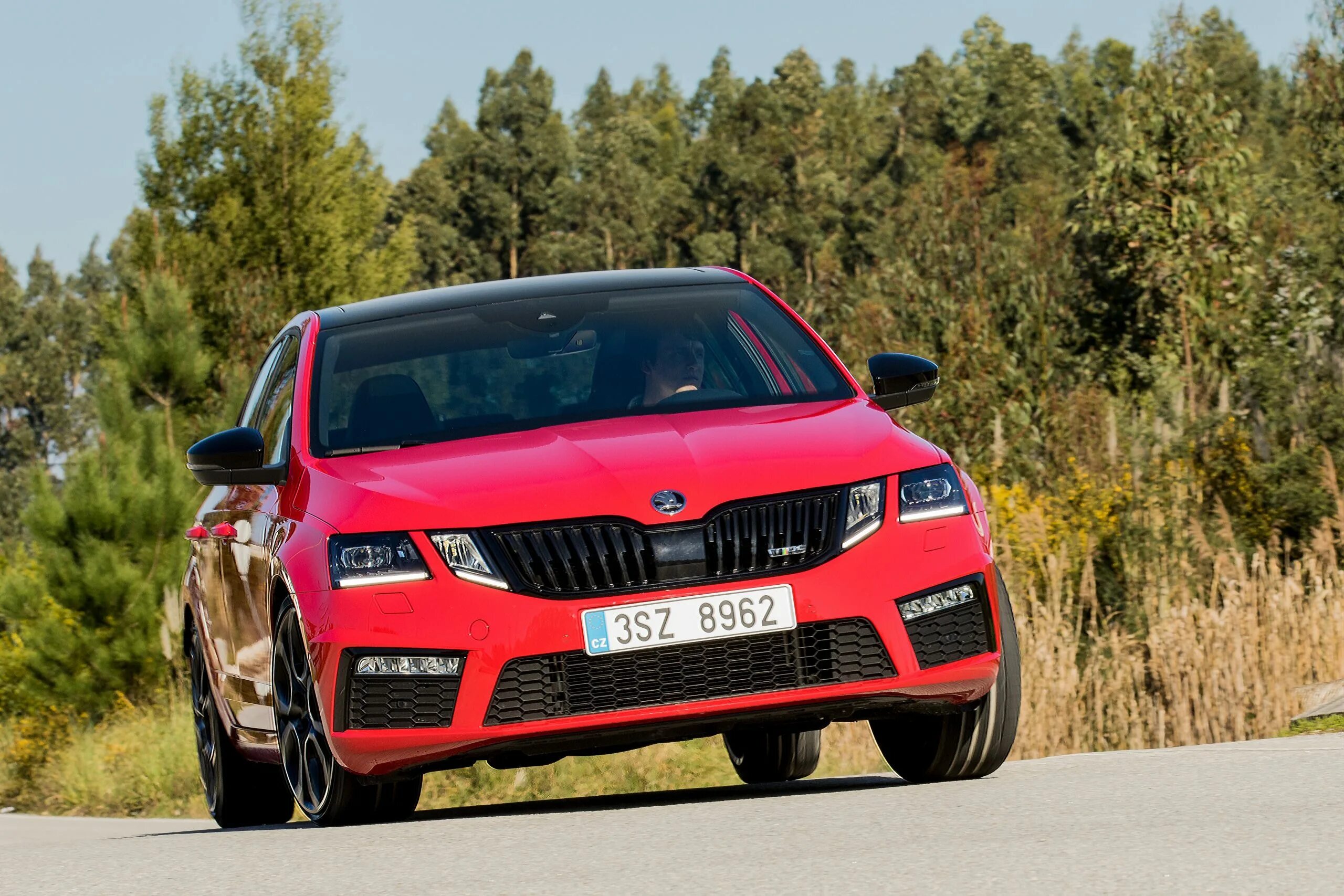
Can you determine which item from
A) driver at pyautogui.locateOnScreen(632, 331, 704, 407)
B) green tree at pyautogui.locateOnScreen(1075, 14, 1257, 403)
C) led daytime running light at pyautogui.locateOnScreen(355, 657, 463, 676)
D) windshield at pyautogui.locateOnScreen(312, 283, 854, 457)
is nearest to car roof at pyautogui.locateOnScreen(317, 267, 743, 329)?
windshield at pyautogui.locateOnScreen(312, 283, 854, 457)

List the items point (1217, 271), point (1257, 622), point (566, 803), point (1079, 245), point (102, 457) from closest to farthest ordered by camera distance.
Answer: point (566, 803), point (1257, 622), point (102, 457), point (1217, 271), point (1079, 245)

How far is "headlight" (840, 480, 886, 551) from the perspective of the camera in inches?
226

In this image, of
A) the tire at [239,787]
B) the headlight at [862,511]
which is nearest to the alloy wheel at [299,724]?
the tire at [239,787]

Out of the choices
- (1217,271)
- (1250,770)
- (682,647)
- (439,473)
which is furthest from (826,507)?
(1217,271)

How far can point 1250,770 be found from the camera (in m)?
6.21

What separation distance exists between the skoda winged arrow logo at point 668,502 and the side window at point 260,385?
9.09 feet

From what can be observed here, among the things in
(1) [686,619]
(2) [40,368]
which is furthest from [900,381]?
(2) [40,368]

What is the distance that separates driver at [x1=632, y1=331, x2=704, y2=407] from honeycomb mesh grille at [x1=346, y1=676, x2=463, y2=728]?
139 cm

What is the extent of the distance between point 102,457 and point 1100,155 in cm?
1400

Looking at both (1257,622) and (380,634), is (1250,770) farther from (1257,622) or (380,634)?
(1257,622)

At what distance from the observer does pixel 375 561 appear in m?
5.74

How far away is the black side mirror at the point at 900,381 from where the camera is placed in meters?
6.93

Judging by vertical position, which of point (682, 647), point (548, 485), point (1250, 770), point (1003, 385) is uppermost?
point (548, 485)

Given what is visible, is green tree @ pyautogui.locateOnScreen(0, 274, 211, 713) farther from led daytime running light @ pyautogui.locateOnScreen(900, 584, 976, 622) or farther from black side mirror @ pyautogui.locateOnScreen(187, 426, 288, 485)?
led daytime running light @ pyautogui.locateOnScreen(900, 584, 976, 622)
